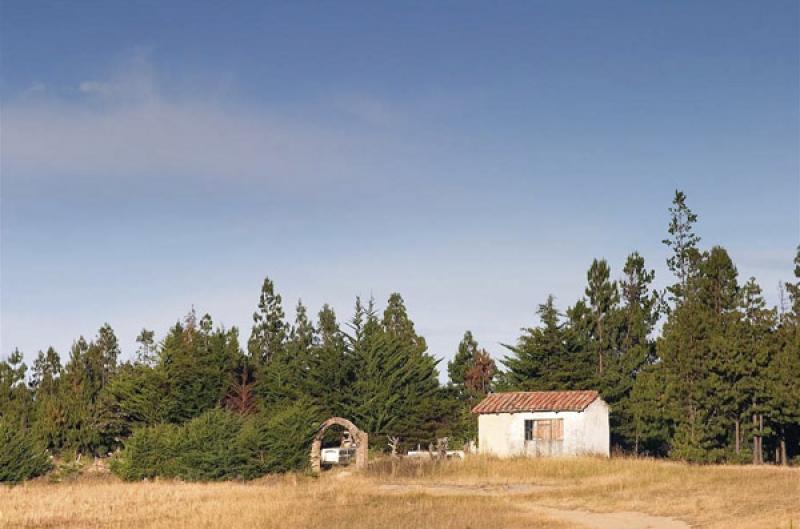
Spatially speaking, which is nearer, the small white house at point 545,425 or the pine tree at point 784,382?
the pine tree at point 784,382

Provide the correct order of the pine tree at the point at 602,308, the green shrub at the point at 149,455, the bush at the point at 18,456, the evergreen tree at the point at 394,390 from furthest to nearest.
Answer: the pine tree at the point at 602,308 → the evergreen tree at the point at 394,390 → the green shrub at the point at 149,455 → the bush at the point at 18,456

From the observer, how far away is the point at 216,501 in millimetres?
28172

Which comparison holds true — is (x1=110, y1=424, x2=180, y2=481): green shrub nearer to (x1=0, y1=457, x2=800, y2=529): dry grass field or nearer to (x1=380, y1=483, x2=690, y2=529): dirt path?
(x1=0, y1=457, x2=800, y2=529): dry grass field

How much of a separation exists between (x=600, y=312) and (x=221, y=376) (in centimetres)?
2899

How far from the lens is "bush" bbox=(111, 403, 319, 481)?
3734 cm

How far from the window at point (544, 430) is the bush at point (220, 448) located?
12.5 metres

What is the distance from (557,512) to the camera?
25.7 m

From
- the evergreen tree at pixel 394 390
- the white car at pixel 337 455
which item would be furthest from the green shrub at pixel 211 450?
the evergreen tree at pixel 394 390

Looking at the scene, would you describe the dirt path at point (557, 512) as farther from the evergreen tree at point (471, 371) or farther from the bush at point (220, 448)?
the evergreen tree at point (471, 371)

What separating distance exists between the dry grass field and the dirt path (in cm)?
4

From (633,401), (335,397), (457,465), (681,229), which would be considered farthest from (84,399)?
(681,229)

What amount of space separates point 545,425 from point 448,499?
18595 mm

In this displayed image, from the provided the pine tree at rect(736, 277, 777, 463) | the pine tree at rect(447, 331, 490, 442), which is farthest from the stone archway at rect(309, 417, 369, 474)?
the pine tree at rect(447, 331, 490, 442)

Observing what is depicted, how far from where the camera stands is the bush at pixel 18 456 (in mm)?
38156
